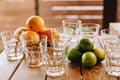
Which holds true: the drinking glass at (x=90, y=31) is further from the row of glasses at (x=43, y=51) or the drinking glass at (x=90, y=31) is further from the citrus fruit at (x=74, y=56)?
the citrus fruit at (x=74, y=56)

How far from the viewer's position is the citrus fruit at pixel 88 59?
1122 millimetres

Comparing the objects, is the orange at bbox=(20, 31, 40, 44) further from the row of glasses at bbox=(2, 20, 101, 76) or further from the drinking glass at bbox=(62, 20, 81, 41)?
the drinking glass at bbox=(62, 20, 81, 41)

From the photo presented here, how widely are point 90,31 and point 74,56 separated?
0.33 meters

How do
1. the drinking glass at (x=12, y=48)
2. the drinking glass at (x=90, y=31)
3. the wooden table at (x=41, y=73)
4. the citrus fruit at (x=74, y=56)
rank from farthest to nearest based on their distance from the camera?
1. the drinking glass at (x=90, y=31)
2. the drinking glass at (x=12, y=48)
3. the citrus fruit at (x=74, y=56)
4. the wooden table at (x=41, y=73)

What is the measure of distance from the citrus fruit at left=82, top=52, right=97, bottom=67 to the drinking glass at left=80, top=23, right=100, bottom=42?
0.29m

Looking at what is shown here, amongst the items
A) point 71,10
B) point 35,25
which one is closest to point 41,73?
point 35,25

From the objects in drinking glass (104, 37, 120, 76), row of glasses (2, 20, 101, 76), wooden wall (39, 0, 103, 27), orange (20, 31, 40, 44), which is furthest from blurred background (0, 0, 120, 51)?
drinking glass (104, 37, 120, 76)

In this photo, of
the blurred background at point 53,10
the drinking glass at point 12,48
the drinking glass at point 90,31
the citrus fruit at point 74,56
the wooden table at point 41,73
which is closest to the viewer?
the wooden table at point 41,73

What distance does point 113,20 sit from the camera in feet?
10.9

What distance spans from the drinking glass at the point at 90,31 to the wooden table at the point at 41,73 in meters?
0.27

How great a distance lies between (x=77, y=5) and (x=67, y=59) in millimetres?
2375

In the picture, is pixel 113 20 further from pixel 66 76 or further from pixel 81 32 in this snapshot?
pixel 66 76

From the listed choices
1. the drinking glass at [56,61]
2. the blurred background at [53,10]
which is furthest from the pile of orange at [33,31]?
the blurred background at [53,10]

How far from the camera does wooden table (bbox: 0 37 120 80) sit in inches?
41.0
